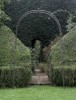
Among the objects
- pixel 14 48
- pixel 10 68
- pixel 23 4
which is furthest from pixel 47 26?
pixel 10 68

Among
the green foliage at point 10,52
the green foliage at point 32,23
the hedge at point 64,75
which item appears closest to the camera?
the hedge at point 64,75

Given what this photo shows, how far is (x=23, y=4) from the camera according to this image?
20.0m

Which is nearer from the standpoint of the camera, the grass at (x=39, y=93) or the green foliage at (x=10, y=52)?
the grass at (x=39, y=93)

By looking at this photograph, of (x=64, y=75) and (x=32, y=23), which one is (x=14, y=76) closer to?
(x=64, y=75)

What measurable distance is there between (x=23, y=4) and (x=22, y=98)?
946 centimetres

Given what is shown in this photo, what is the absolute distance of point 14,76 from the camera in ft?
45.0

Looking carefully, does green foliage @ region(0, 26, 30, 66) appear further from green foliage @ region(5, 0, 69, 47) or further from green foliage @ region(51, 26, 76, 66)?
green foliage @ region(5, 0, 69, 47)

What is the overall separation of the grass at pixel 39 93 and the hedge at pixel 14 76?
465 millimetres

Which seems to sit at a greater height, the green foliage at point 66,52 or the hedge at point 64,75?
the green foliage at point 66,52

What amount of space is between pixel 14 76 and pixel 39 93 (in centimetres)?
163

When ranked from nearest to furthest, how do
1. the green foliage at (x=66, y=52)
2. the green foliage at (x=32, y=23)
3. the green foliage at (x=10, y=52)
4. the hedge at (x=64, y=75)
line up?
the hedge at (x=64, y=75) < the green foliage at (x=10, y=52) < the green foliage at (x=66, y=52) < the green foliage at (x=32, y=23)

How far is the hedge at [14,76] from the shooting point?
44.9 feet

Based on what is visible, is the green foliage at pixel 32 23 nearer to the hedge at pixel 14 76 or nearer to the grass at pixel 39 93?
the hedge at pixel 14 76

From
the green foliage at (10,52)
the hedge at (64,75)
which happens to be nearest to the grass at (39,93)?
the hedge at (64,75)
